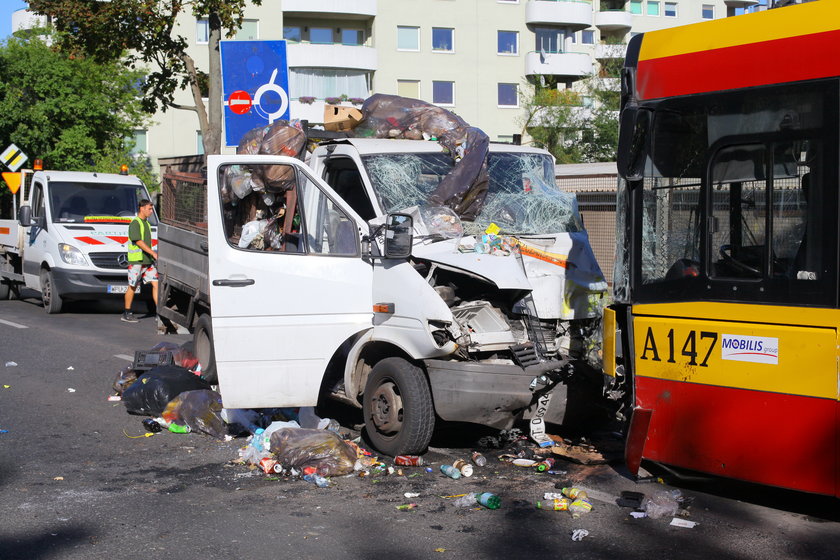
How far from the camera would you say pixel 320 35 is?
2000 inches

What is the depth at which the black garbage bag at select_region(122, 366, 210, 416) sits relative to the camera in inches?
331

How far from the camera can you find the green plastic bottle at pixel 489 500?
232 inches

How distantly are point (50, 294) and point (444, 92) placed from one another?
37.5 m

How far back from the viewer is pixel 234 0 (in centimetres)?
1545

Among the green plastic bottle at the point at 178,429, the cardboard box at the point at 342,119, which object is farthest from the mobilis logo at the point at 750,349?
the cardboard box at the point at 342,119

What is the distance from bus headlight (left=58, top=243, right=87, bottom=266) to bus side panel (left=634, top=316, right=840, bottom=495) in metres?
12.2

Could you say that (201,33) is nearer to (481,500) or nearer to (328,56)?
(328,56)

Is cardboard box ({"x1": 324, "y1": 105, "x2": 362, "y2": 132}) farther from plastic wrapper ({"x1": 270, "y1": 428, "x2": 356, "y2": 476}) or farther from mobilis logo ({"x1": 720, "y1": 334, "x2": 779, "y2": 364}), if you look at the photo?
mobilis logo ({"x1": 720, "y1": 334, "x2": 779, "y2": 364})

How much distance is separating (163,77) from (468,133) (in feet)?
34.5

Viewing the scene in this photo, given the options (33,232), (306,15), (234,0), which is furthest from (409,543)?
(306,15)

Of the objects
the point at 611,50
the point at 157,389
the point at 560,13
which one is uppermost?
the point at 560,13

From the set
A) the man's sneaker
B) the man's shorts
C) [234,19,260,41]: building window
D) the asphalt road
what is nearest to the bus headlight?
the man's sneaker

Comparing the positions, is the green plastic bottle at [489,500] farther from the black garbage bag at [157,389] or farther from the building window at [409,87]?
the building window at [409,87]

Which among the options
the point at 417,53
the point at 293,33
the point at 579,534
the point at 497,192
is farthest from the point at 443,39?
the point at 579,534
